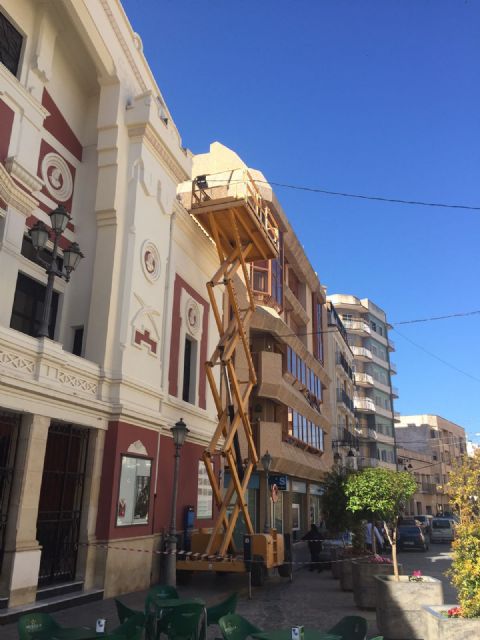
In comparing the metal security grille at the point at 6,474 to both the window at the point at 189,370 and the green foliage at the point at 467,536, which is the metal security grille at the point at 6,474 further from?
the green foliage at the point at 467,536

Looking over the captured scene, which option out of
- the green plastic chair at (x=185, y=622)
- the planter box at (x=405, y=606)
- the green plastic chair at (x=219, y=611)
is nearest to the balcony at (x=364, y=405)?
the planter box at (x=405, y=606)

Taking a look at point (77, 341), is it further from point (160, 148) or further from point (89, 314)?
point (160, 148)

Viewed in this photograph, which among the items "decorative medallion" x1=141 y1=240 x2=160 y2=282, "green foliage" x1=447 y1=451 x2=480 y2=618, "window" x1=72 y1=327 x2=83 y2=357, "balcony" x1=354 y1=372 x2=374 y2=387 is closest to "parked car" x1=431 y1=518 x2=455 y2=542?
"balcony" x1=354 y1=372 x2=374 y2=387

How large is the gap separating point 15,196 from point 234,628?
907 cm

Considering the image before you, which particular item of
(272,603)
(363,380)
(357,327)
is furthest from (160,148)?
(357,327)

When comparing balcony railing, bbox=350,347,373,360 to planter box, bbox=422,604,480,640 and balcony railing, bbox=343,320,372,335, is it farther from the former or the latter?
planter box, bbox=422,604,480,640

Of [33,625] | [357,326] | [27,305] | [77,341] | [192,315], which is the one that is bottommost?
[33,625]

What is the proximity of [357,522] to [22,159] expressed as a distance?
11863 millimetres

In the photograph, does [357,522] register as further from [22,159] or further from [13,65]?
[13,65]

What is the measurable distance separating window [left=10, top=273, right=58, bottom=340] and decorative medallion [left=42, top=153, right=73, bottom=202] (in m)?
2.31

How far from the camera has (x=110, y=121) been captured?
1415cm

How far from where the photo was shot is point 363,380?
60.7m

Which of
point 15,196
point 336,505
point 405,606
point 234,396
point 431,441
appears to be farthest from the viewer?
point 431,441

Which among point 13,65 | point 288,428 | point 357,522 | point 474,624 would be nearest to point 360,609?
point 357,522
